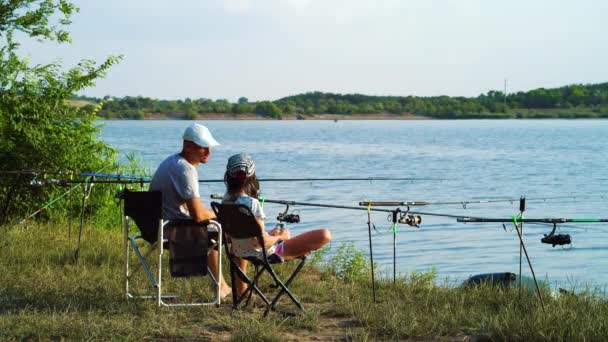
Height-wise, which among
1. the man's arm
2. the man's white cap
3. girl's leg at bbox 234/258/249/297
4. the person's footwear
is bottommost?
the person's footwear

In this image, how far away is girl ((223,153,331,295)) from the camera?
19.2 ft

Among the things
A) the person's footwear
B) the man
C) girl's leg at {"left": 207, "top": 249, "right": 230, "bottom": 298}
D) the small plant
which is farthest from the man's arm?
the small plant

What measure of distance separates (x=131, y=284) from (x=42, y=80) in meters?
4.47

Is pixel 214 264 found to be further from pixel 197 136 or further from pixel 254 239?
pixel 197 136

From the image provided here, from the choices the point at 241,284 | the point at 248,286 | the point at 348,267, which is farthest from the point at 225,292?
the point at 348,267

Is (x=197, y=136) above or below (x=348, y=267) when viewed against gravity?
above

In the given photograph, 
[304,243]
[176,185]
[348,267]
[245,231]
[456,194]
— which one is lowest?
[456,194]

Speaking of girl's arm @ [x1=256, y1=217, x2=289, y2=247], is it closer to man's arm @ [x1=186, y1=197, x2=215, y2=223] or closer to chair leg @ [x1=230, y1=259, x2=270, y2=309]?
chair leg @ [x1=230, y1=259, x2=270, y2=309]

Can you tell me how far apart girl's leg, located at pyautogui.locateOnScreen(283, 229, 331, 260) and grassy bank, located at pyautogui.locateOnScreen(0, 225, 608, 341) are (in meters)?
0.36

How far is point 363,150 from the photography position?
137 ft

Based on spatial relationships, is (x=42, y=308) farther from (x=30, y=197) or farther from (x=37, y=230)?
(x=30, y=197)

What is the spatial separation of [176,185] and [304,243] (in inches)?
35.9

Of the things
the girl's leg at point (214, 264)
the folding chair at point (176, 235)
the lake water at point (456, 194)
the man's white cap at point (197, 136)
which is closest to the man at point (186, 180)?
the man's white cap at point (197, 136)

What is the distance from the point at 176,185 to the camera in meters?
6.09
